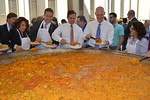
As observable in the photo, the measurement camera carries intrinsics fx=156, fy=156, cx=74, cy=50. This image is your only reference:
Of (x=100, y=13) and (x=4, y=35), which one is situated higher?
(x=100, y=13)

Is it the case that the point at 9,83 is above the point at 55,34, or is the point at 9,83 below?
below

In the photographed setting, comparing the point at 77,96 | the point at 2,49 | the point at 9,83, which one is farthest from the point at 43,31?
the point at 77,96

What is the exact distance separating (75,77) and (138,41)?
1.42 metres

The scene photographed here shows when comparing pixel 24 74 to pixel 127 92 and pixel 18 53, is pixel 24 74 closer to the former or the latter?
pixel 18 53

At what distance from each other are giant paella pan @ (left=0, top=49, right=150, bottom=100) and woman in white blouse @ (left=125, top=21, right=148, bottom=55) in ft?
1.16

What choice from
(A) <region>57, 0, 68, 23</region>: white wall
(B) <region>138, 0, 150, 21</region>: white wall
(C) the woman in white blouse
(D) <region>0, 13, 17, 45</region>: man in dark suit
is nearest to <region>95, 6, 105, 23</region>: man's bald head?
(C) the woman in white blouse

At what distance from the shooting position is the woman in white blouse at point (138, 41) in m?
2.40

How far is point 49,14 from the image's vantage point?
2.87 m

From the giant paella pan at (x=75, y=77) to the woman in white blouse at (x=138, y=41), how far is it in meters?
0.35

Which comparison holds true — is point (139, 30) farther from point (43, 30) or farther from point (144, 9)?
point (144, 9)

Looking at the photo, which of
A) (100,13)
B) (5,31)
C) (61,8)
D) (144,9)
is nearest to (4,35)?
(5,31)

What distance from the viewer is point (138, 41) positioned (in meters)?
2.46

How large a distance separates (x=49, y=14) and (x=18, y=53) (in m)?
0.98

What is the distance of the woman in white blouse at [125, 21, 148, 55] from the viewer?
2.40 meters
